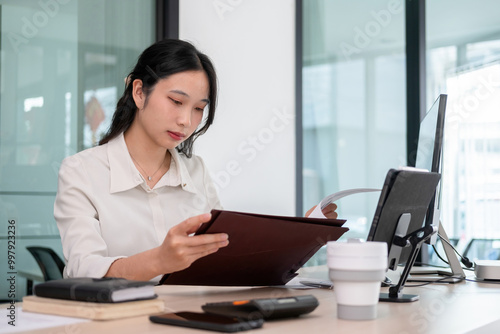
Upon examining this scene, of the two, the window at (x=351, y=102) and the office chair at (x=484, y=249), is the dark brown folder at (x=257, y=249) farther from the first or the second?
the office chair at (x=484, y=249)

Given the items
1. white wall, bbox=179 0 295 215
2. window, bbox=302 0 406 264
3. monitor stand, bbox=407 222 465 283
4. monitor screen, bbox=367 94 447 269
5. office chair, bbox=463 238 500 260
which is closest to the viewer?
monitor screen, bbox=367 94 447 269

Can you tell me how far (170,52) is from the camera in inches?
76.7

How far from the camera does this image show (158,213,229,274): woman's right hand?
1236 millimetres

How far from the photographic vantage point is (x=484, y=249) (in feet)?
17.2

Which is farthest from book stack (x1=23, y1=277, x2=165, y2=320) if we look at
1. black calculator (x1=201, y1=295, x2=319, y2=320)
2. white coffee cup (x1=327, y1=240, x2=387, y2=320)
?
white coffee cup (x1=327, y1=240, x2=387, y2=320)

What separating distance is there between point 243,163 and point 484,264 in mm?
1980

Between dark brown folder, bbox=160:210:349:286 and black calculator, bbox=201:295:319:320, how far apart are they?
0.59 feet

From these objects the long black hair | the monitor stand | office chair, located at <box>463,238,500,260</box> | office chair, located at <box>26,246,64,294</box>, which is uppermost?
the long black hair

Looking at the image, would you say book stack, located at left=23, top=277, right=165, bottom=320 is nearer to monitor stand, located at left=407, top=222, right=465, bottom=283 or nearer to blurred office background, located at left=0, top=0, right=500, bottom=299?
monitor stand, located at left=407, top=222, right=465, bottom=283

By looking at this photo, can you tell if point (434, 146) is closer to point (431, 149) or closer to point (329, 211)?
point (431, 149)

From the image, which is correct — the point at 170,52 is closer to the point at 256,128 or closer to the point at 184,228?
the point at 184,228

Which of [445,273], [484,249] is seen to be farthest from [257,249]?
[484,249]

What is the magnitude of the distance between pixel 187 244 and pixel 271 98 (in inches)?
107

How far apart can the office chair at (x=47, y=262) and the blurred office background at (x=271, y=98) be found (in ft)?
0.10
